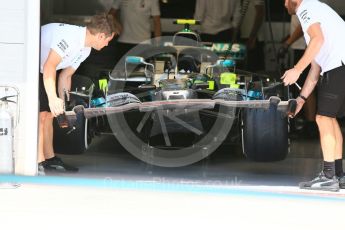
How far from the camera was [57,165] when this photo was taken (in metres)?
6.75

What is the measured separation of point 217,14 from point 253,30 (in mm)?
585

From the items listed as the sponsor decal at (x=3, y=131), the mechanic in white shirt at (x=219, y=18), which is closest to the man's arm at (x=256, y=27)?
the mechanic in white shirt at (x=219, y=18)

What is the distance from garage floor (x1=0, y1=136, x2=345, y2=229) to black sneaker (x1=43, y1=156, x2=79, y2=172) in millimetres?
131

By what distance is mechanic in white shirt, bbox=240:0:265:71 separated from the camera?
9438mm

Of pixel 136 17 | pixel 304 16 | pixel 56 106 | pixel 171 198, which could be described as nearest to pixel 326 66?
pixel 304 16

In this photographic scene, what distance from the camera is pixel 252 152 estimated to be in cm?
681

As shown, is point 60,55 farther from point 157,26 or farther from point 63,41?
point 157,26

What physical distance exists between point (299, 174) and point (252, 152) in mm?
527

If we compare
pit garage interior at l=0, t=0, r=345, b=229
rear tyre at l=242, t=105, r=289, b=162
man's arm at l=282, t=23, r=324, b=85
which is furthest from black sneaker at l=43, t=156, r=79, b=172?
man's arm at l=282, t=23, r=324, b=85

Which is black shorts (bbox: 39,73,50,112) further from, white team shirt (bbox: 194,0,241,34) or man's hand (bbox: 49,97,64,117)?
white team shirt (bbox: 194,0,241,34)

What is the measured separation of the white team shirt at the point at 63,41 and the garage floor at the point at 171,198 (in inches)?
42.2

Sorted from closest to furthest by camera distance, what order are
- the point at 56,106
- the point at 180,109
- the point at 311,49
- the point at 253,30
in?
the point at 311,49
the point at 56,106
the point at 180,109
the point at 253,30

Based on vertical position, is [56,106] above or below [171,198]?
above

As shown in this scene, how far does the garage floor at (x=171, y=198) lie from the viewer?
508 cm
